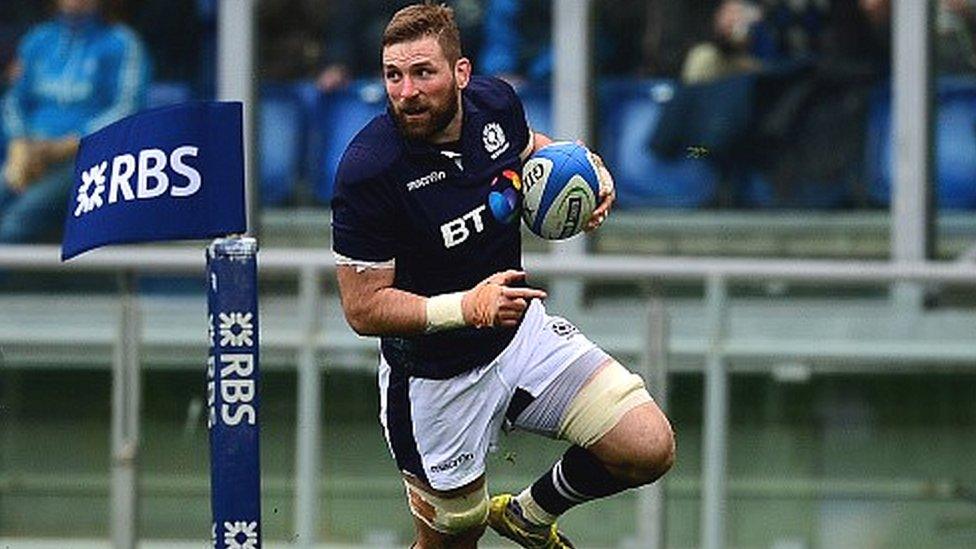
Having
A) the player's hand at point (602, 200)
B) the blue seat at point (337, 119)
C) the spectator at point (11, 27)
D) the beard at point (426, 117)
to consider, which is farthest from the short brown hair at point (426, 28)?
the spectator at point (11, 27)

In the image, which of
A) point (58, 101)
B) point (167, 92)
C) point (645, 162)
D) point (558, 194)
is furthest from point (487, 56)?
point (558, 194)

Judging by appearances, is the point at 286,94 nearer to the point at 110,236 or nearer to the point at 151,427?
the point at 151,427

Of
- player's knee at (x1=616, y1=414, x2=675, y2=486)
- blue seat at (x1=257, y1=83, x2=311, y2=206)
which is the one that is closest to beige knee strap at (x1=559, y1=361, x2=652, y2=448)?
player's knee at (x1=616, y1=414, x2=675, y2=486)

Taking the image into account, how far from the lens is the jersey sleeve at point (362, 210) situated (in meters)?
9.18

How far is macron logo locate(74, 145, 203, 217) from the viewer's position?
8.33 m

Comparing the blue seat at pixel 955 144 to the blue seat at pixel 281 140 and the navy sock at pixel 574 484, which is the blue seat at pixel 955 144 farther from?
the navy sock at pixel 574 484

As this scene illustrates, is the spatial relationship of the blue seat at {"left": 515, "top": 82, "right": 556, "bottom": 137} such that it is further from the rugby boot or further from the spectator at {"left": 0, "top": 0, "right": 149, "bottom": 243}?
the rugby boot

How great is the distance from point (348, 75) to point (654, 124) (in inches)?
56.5

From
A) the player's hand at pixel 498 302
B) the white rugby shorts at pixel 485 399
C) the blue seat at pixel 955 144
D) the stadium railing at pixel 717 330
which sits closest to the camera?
the player's hand at pixel 498 302

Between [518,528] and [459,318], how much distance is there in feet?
3.93

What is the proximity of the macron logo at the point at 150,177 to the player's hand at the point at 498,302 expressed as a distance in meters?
1.00

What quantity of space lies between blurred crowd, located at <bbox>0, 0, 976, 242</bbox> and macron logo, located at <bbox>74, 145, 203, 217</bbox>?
5441 millimetres

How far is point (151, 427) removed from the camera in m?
12.1

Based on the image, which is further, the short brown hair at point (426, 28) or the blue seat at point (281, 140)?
the blue seat at point (281, 140)
